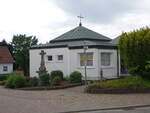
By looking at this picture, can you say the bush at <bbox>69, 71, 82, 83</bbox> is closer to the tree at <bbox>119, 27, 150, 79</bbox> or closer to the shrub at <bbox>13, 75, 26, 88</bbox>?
the shrub at <bbox>13, 75, 26, 88</bbox>

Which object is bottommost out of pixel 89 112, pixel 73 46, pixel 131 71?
pixel 89 112

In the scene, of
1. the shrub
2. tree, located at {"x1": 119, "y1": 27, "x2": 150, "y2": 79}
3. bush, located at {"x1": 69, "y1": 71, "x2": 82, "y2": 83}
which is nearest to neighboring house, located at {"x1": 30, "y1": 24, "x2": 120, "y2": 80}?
bush, located at {"x1": 69, "y1": 71, "x2": 82, "y2": 83}

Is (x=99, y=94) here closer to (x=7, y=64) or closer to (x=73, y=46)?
(x=73, y=46)

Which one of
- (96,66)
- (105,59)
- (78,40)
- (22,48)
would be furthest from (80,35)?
(22,48)

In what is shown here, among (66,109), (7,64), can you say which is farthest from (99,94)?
(7,64)

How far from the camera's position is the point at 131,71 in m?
22.5

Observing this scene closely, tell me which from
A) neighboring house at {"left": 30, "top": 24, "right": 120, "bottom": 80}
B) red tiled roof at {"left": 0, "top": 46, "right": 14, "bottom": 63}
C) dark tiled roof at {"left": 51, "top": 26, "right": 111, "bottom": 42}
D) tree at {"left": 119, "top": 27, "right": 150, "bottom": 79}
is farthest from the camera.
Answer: red tiled roof at {"left": 0, "top": 46, "right": 14, "bottom": 63}

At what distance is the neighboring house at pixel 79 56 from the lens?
96.0 ft

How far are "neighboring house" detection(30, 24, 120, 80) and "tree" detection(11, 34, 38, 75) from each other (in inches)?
905

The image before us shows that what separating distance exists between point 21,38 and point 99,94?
44.7 meters

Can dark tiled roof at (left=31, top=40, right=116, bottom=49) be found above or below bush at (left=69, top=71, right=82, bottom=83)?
above

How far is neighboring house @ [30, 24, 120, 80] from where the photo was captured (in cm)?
2926

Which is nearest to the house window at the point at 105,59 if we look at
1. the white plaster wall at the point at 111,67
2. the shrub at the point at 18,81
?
the white plaster wall at the point at 111,67

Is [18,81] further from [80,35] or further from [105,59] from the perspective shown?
[80,35]
